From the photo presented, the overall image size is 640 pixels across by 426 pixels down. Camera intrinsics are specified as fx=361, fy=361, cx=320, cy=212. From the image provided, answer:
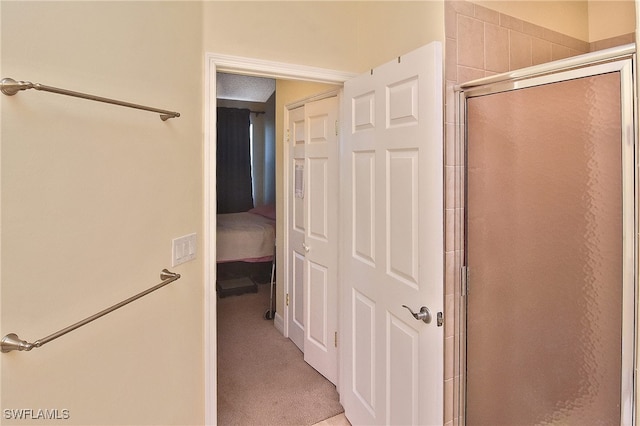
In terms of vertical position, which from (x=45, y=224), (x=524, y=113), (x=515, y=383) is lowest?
(x=515, y=383)

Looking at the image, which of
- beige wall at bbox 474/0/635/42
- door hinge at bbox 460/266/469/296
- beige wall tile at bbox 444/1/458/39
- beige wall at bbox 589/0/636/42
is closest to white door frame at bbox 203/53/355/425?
beige wall tile at bbox 444/1/458/39

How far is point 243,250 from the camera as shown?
13.7ft

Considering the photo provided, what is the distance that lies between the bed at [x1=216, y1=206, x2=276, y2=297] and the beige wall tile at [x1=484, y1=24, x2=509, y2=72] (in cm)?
315

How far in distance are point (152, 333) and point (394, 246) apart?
1097mm

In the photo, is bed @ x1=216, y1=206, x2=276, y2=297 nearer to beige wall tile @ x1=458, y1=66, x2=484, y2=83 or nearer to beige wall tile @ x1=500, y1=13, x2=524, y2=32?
beige wall tile @ x1=458, y1=66, x2=484, y2=83

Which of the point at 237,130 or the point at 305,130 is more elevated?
the point at 237,130

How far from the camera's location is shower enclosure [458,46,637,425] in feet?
3.62

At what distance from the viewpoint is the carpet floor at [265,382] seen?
7.44ft

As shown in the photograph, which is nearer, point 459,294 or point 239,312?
point 459,294

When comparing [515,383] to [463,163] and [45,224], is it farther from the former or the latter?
[45,224]

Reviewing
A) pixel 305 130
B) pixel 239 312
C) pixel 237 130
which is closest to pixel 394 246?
pixel 305 130

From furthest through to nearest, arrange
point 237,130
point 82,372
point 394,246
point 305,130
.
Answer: point 237,130 < point 305,130 < point 394,246 < point 82,372

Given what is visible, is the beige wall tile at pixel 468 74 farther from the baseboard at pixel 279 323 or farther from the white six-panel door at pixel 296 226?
the baseboard at pixel 279 323

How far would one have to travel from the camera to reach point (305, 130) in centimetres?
281
